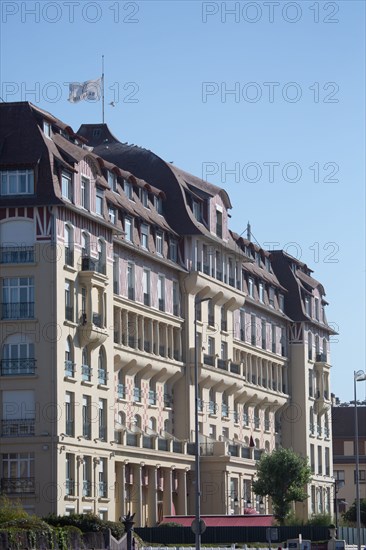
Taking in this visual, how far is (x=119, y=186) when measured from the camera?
298ft

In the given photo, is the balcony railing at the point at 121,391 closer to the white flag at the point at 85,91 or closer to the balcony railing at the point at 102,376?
the balcony railing at the point at 102,376

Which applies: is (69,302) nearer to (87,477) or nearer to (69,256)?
(69,256)

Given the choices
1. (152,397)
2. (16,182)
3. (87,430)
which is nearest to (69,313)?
(87,430)

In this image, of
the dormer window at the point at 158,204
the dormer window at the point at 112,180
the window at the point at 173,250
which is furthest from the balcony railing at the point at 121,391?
the dormer window at the point at 158,204

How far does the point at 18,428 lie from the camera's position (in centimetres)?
7850

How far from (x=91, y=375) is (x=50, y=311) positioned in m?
5.74

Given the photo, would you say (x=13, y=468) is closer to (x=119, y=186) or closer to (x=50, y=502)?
(x=50, y=502)

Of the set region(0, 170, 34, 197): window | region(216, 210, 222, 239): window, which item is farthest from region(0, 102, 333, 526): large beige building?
region(216, 210, 222, 239): window

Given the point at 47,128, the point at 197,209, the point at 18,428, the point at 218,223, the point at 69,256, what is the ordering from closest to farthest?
the point at 18,428, the point at 69,256, the point at 47,128, the point at 197,209, the point at 218,223

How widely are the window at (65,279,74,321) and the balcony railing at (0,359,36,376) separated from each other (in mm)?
3042

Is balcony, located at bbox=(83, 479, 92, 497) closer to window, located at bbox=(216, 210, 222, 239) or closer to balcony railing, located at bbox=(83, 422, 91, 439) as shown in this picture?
balcony railing, located at bbox=(83, 422, 91, 439)

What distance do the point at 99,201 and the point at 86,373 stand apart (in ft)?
30.5

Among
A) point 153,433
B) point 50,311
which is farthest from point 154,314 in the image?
point 50,311

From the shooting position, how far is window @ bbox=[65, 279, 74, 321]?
8006cm
